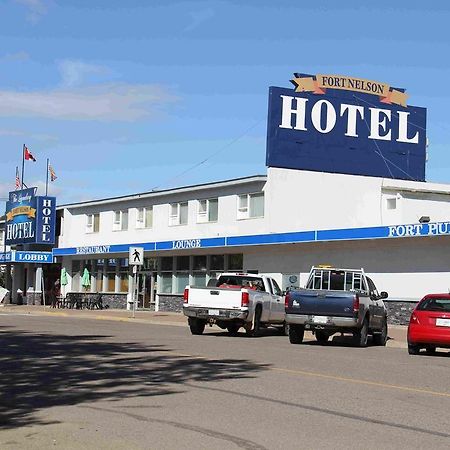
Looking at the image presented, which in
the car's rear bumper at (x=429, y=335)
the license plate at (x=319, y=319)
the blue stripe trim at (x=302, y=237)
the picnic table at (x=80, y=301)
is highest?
the blue stripe trim at (x=302, y=237)

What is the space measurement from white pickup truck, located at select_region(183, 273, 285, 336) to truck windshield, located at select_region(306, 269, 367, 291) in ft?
7.02

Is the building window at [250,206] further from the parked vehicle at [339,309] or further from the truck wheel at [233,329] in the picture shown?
the parked vehicle at [339,309]

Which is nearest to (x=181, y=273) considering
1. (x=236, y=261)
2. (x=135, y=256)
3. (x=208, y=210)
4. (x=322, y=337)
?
(x=208, y=210)

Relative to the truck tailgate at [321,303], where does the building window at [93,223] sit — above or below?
above

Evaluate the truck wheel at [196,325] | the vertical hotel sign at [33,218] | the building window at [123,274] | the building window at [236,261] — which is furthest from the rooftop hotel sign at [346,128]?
the vertical hotel sign at [33,218]

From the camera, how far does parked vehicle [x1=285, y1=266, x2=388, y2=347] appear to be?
2273 cm

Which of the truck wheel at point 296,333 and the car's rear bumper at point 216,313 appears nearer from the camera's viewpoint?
the truck wheel at point 296,333

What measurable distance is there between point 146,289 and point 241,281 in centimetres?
2193

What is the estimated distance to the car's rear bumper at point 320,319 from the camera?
893 inches

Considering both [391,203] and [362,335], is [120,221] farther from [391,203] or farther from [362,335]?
[362,335]

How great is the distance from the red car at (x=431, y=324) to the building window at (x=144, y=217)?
29775mm

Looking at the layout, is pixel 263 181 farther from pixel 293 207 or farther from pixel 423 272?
pixel 423 272

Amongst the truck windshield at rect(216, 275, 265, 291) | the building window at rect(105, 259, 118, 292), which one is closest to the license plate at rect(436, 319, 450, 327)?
the truck windshield at rect(216, 275, 265, 291)

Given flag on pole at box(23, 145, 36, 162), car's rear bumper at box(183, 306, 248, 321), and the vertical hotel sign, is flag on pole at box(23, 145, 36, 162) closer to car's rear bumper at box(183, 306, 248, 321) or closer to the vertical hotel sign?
the vertical hotel sign
